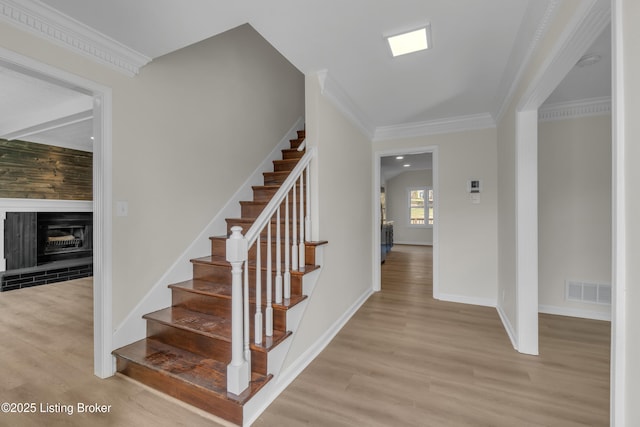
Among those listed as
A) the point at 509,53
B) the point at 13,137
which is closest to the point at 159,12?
the point at 509,53

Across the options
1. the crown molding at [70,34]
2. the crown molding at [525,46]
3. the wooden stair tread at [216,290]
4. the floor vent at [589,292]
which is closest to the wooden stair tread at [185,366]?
the wooden stair tread at [216,290]

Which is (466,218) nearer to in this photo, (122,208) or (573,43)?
(573,43)

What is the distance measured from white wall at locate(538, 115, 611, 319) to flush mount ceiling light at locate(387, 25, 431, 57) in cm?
209

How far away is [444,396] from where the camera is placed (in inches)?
68.7

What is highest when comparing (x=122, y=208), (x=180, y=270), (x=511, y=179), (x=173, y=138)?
(x=173, y=138)

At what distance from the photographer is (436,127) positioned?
3594 mm

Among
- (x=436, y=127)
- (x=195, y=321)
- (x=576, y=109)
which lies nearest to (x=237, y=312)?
(x=195, y=321)

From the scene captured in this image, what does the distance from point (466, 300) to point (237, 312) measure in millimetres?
3063

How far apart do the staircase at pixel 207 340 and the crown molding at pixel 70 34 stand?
1480 mm

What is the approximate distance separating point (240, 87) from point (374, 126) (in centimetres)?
176
